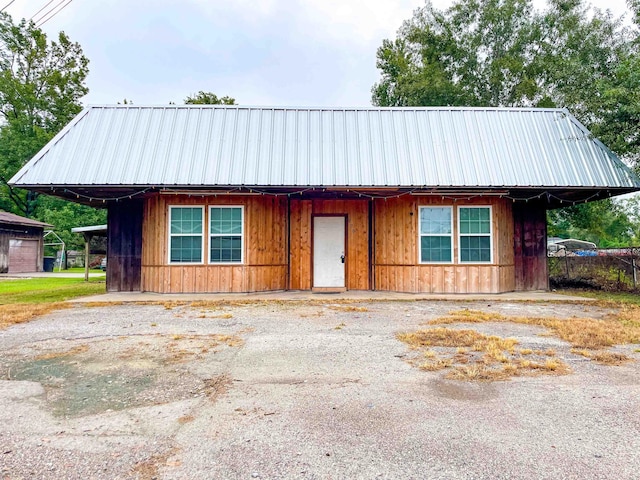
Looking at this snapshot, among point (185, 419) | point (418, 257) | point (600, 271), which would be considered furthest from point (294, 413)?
→ point (600, 271)

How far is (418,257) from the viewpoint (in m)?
11.4

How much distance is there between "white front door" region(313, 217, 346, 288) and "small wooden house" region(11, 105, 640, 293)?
30mm

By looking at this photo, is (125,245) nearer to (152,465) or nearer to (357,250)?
(357,250)

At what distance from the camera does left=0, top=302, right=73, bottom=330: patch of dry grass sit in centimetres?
721

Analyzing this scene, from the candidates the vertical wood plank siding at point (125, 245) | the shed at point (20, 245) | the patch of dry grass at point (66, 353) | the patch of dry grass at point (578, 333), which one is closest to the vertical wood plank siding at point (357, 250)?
the vertical wood plank siding at point (125, 245)

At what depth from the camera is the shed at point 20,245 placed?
953 inches

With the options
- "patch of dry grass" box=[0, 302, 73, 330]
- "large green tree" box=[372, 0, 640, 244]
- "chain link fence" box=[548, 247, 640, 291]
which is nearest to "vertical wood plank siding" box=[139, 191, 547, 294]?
"chain link fence" box=[548, 247, 640, 291]

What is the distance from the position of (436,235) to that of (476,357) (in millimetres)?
6940

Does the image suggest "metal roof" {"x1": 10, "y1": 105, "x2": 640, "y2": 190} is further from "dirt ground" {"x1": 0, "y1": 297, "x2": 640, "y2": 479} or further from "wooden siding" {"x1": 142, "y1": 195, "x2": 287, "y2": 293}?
"dirt ground" {"x1": 0, "y1": 297, "x2": 640, "y2": 479}

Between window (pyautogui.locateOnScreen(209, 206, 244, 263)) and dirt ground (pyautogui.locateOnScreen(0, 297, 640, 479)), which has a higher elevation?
window (pyautogui.locateOnScreen(209, 206, 244, 263))

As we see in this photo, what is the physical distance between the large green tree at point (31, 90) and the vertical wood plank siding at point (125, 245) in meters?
25.9

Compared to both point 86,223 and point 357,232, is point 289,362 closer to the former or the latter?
point 357,232

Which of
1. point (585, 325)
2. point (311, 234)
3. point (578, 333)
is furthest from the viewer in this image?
point (311, 234)

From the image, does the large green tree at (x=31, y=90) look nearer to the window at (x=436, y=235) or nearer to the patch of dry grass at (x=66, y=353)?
the window at (x=436, y=235)
